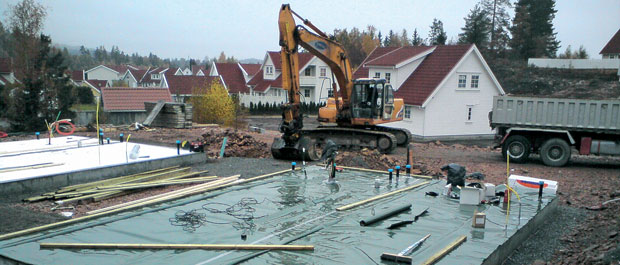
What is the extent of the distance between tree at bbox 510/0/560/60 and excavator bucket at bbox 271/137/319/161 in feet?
155

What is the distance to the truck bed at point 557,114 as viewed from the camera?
15.8 metres

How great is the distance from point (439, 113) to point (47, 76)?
2816 cm

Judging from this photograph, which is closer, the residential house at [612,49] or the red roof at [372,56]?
the red roof at [372,56]

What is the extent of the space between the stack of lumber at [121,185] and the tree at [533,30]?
2045 inches

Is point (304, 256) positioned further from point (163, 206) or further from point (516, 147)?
point (516, 147)

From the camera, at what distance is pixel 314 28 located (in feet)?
54.7

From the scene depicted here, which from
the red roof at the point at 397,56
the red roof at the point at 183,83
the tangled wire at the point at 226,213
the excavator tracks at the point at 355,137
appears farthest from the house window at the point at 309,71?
the tangled wire at the point at 226,213

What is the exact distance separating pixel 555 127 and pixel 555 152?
90 centimetres

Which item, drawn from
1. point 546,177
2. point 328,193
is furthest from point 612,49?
point 328,193

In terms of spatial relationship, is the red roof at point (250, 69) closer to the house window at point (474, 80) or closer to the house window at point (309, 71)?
the house window at point (309, 71)

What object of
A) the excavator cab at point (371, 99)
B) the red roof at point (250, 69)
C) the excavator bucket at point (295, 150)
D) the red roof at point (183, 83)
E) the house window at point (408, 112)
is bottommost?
the excavator bucket at point (295, 150)

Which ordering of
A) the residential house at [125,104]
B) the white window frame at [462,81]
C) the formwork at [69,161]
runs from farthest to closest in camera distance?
the residential house at [125,104]
the white window frame at [462,81]
the formwork at [69,161]

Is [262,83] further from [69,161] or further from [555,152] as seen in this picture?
[69,161]

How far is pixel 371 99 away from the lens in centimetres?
1944
